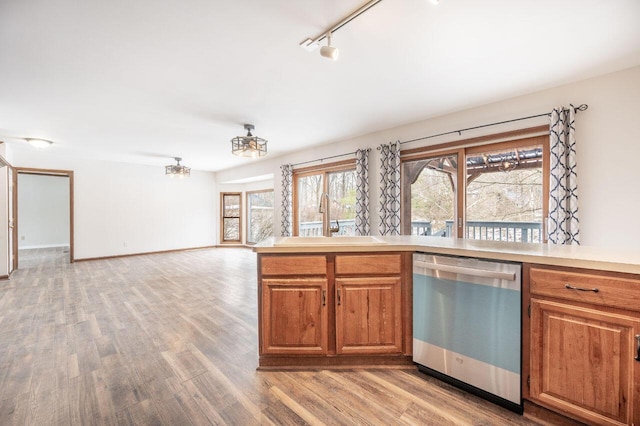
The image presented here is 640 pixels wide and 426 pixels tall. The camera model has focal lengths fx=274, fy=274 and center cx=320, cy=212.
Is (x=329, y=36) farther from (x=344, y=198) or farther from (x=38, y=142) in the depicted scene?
(x=38, y=142)

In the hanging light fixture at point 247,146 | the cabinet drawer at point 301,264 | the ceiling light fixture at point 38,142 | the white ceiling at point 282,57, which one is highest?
the white ceiling at point 282,57

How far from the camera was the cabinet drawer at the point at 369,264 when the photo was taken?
2.07 metres

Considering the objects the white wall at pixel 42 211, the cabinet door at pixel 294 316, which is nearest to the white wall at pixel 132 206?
the white wall at pixel 42 211

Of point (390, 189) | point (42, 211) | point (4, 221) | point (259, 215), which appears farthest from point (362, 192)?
point (42, 211)

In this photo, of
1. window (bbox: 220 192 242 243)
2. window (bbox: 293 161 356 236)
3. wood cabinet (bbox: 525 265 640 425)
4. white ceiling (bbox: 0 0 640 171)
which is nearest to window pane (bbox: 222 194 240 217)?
window (bbox: 220 192 242 243)

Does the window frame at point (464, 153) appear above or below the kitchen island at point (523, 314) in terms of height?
above

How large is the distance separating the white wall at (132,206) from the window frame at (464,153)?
268 inches

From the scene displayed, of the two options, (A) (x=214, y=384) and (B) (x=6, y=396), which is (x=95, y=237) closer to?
(B) (x=6, y=396)

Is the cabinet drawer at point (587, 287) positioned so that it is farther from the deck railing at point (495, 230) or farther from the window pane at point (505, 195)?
the window pane at point (505, 195)

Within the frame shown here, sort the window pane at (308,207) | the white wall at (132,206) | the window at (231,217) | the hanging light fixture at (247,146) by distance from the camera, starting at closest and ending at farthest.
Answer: the hanging light fixture at (247,146), the window pane at (308,207), the white wall at (132,206), the window at (231,217)

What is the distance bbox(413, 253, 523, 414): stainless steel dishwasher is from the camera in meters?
1.64

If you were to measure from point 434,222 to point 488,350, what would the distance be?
2671 millimetres

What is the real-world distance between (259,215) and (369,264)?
7339 millimetres

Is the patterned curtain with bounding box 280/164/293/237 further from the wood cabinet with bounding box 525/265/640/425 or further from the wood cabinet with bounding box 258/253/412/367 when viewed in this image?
the wood cabinet with bounding box 525/265/640/425
